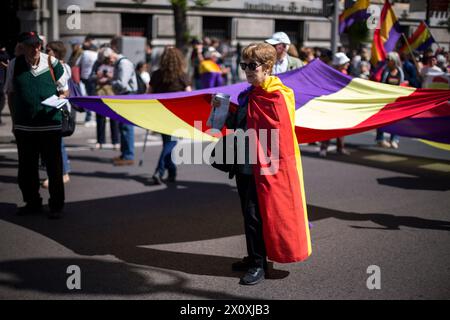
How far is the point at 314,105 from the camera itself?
6371mm

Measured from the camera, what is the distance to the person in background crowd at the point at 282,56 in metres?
7.59

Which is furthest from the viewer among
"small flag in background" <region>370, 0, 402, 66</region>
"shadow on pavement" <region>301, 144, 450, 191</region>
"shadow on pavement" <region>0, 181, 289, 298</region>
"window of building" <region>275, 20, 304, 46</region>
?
"window of building" <region>275, 20, 304, 46</region>

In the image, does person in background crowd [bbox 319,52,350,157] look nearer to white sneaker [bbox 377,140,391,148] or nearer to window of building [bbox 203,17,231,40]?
white sneaker [bbox 377,140,391,148]

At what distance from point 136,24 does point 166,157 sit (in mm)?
15444

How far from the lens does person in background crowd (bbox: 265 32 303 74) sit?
759 centimetres

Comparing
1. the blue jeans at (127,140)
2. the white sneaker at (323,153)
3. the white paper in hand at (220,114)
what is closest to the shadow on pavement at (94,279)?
the white paper in hand at (220,114)

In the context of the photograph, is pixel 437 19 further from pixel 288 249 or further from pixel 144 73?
pixel 288 249

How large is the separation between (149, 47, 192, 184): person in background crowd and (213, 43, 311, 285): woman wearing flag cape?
3601mm

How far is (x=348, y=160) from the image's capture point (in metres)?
10.3

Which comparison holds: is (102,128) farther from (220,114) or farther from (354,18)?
(220,114)

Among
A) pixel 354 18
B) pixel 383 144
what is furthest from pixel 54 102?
pixel 383 144

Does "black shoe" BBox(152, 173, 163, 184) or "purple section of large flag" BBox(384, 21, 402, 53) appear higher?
"purple section of large flag" BBox(384, 21, 402, 53)

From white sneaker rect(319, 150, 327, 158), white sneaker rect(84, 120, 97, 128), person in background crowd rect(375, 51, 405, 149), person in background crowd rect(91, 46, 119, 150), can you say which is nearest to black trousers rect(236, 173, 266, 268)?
white sneaker rect(319, 150, 327, 158)
